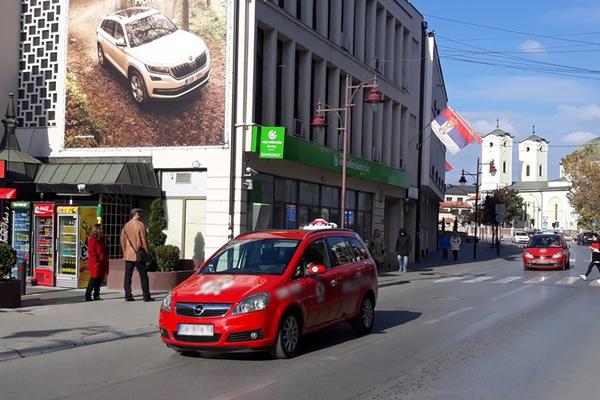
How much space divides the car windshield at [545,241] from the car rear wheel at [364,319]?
69.4 ft

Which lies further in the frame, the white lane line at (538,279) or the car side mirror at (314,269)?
the white lane line at (538,279)

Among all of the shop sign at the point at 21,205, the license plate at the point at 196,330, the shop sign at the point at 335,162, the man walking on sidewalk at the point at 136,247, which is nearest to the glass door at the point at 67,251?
the shop sign at the point at 21,205

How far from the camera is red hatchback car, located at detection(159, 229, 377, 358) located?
8.25 meters

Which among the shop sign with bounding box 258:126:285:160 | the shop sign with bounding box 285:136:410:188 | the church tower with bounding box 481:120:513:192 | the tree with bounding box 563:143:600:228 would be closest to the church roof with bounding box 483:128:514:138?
the church tower with bounding box 481:120:513:192

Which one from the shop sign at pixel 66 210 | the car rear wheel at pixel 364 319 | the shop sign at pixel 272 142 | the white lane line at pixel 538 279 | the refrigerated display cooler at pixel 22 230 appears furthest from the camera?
the white lane line at pixel 538 279

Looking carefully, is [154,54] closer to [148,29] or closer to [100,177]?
[148,29]

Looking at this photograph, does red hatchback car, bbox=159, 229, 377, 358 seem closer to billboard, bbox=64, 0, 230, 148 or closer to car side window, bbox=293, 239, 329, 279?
car side window, bbox=293, 239, 329, 279

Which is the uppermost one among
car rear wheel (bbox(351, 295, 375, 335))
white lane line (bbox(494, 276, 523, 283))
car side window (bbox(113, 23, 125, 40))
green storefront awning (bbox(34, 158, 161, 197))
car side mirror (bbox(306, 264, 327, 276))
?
car side window (bbox(113, 23, 125, 40))

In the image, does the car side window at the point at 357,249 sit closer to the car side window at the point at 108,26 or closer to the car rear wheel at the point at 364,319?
the car rear wheel at the point at 364,319

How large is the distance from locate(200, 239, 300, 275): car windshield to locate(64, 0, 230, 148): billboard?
984 centimetres

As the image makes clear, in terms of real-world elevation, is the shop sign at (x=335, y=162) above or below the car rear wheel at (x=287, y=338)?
above

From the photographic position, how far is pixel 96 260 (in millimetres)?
14133

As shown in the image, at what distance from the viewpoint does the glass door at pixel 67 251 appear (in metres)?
16.8

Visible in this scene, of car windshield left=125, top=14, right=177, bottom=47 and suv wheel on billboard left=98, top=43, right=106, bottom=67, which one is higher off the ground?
car windshield left=125, top=14, right=177, bottom=47
